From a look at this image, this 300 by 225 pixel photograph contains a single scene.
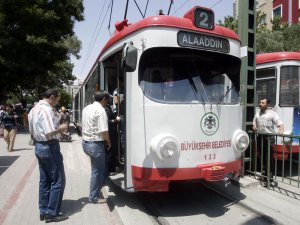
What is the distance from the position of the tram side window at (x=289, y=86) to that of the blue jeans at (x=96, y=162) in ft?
16.7

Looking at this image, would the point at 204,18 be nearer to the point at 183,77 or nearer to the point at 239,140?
the point at 183,77

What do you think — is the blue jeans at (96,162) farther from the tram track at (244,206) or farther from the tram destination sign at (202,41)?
the tram track at (244,206)

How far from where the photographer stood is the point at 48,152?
17.0 feet

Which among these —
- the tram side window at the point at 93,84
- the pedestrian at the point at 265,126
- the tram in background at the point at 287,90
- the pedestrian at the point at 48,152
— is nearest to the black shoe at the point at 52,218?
the pedestrian at the point at 48,152

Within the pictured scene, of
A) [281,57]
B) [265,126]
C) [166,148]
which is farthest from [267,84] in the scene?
[166,148]

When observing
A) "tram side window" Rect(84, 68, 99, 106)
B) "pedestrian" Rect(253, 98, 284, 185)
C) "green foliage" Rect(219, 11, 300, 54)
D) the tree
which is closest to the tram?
"pedestrian" Rect(253, 98, 284, 185)

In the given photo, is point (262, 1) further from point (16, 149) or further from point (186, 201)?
point (186, 201)

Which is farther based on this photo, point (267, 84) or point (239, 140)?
point (267, 84)

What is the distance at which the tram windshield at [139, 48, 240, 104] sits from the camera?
5.51 m

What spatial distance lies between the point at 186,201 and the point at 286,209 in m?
1.66

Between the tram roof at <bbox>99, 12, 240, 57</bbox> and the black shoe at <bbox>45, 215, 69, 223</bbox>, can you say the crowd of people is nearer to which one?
the black shoe at <bbox>45, 215, 69, 223</bbox>

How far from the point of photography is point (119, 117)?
6.58m

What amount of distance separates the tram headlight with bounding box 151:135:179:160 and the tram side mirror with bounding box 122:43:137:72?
1.15 metres

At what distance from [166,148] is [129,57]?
143cm
